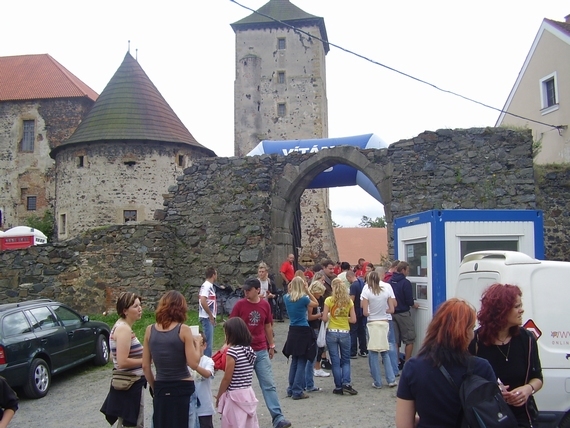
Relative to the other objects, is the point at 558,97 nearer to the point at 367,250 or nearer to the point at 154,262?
the point at 154,262

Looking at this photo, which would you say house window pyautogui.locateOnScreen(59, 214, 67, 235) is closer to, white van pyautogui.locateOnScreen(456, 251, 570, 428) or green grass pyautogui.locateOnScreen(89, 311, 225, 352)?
green grass pyautogui.locateOnScreen(89, 311, 225, 352)

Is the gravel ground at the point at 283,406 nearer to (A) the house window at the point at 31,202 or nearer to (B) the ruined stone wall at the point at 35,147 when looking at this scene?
(A) the house window at the point at 31,202

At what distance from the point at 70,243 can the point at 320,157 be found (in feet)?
21.7

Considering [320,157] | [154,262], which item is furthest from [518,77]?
[154,262]

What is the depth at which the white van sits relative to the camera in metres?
4.91

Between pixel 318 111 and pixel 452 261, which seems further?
pixel 318 111

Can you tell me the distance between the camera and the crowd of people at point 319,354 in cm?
299

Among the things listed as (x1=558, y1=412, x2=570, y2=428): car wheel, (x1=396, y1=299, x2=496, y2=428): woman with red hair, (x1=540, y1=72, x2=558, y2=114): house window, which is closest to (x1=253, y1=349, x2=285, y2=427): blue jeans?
(x1=558, y1=412, x2=570, y2=428): car wheel

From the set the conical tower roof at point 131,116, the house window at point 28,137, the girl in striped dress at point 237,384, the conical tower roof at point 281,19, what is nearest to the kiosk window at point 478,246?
the girl in striped dress at point 237,384

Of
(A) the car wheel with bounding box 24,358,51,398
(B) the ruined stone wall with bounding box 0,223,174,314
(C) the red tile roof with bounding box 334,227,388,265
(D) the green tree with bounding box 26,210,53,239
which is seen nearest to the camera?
(A) the car wheel with bounding box 24,358,51,398

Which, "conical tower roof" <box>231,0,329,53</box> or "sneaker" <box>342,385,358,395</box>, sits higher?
"conical tower roof" <box>231,0,329,53</box>

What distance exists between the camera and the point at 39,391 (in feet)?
26.6

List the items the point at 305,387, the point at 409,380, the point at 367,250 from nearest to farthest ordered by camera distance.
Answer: the point at 409,380 < the point at 305,387 < the point at 367,250

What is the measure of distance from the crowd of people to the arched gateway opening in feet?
17.4
